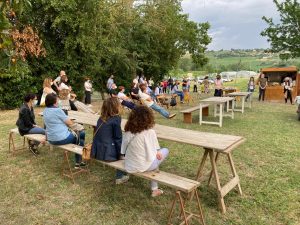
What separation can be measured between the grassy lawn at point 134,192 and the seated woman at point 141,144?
60 cm

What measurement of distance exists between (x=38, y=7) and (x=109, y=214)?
38.9 feet

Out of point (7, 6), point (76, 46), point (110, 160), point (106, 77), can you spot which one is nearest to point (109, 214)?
point (110, 160)

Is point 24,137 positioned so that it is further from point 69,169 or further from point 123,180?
point 123,180

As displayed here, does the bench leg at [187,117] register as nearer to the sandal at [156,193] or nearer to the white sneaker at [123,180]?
the white sneaker at [123,180]

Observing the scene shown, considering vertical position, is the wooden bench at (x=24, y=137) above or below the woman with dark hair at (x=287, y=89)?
below

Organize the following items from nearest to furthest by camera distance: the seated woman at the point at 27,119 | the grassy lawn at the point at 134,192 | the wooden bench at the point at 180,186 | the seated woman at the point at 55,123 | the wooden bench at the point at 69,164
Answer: the wooden bench at the point at 180,186
the grassy lawn at the point at 134,192
the wooden bench at the point at 69,164
the seated woman at the point at 55,123
the seated woman at the point at 27,119

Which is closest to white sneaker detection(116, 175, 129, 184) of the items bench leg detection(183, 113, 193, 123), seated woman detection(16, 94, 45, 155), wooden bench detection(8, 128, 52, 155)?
wooden bench detection(8, 128, 52, 155)

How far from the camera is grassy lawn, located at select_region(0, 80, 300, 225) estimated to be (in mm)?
3738

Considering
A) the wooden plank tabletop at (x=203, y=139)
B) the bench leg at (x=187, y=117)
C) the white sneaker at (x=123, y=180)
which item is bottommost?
the white sneaker at (x=123, y=180)

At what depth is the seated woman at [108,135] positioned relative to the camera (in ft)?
13.8

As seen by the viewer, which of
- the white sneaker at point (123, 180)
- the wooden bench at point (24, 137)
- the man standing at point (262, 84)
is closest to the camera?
the white sneaker at point (123, 180)

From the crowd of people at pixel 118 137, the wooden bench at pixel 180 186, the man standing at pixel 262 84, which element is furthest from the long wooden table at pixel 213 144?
the man standing at pixel 262 84

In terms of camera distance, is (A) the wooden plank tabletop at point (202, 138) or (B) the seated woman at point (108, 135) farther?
(B) the seated woman at point (108, 135)

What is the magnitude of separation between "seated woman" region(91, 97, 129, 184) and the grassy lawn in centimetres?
60
